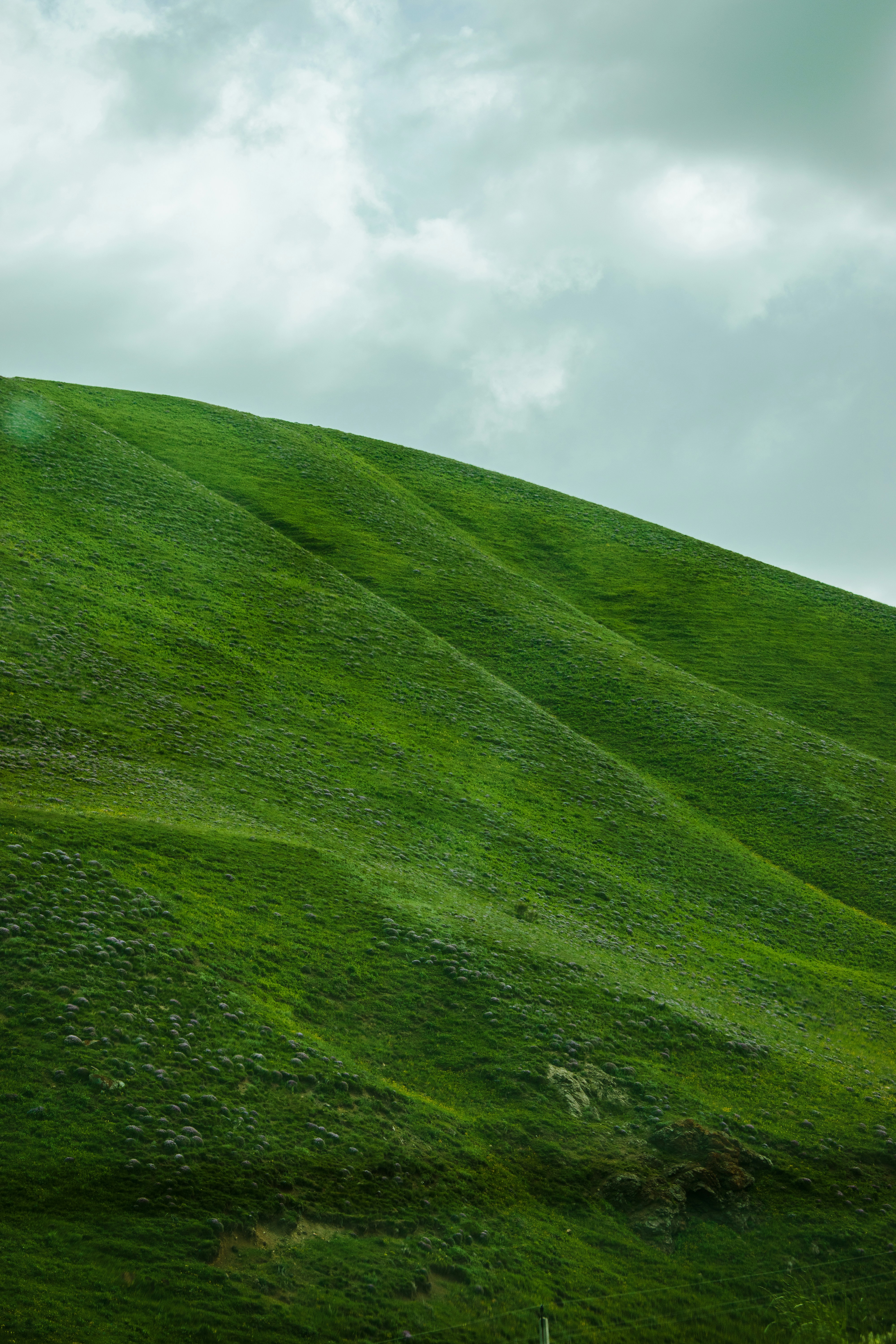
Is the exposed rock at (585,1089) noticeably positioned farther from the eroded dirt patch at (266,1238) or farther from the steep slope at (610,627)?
the steep slope at (610,627)

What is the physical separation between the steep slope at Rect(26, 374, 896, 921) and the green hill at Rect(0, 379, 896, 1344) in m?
0.48

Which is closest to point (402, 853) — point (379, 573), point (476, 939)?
point (476, 939)

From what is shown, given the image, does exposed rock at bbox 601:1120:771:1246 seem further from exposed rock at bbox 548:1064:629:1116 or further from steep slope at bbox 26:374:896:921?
steep slope at bbox 26:374:896:921

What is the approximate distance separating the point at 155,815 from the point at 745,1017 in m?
18.6

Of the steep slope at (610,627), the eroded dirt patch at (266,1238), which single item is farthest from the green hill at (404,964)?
the steep slope at (610,627)

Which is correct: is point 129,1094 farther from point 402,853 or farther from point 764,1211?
point 402,853

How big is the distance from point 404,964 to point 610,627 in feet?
185

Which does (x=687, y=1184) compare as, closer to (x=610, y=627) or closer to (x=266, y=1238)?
(x=266, y=1238)

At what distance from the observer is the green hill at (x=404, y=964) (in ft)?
44.7

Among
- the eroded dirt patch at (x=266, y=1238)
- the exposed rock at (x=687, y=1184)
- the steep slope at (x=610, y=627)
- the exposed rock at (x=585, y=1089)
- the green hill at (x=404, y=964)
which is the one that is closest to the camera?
the eroded dirt patch at (x=266, y=1238)

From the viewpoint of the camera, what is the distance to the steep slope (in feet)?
159

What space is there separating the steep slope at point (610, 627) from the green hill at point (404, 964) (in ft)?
1.57

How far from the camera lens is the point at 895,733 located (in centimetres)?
6316

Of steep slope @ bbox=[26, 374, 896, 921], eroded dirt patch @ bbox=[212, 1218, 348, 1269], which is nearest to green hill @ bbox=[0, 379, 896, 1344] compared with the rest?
eroded dirt patch @ bbox=[212, 1218, 348, 1269]
